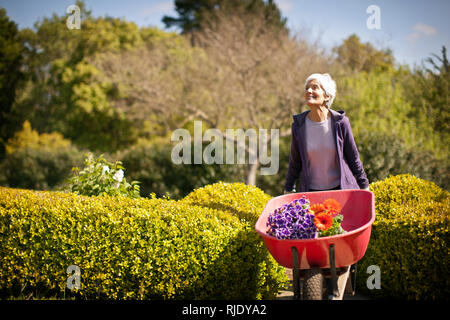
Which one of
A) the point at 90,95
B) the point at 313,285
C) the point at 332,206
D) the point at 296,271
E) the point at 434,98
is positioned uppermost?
the point at 90,95

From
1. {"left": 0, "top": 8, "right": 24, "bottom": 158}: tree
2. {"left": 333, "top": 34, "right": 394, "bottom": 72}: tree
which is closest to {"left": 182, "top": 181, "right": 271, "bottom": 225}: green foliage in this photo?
{"left": 333, "top": 34, "right": 394, "bottom": 72}: tree

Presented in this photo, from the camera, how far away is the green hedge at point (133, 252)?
11.9ft

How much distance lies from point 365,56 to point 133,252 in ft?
39.9

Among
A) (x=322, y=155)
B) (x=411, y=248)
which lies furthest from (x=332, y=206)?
(x=411, y=248)

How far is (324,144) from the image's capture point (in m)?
3.54

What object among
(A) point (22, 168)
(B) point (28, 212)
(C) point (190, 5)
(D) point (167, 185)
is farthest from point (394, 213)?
(C) point (190, 5)

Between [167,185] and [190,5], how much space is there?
61.7ft

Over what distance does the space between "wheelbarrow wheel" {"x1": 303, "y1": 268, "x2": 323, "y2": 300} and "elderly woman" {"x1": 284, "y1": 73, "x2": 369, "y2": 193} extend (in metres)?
0.93

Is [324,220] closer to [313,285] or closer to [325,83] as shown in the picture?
[313,285]

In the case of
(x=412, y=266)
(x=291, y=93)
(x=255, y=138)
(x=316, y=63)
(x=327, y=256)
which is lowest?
(x=412, y=266)

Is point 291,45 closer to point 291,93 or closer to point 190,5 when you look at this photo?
point 291,93

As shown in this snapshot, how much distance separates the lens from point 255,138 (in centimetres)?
1159

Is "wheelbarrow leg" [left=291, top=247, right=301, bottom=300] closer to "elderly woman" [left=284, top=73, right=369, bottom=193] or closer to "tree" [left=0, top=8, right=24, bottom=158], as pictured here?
"elderly woman" [left=284, top=73, right=369, bottom=193]

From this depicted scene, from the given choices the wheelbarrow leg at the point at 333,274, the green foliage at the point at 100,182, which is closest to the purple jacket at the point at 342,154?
the wheelbarrow leg at the point at 333,274
